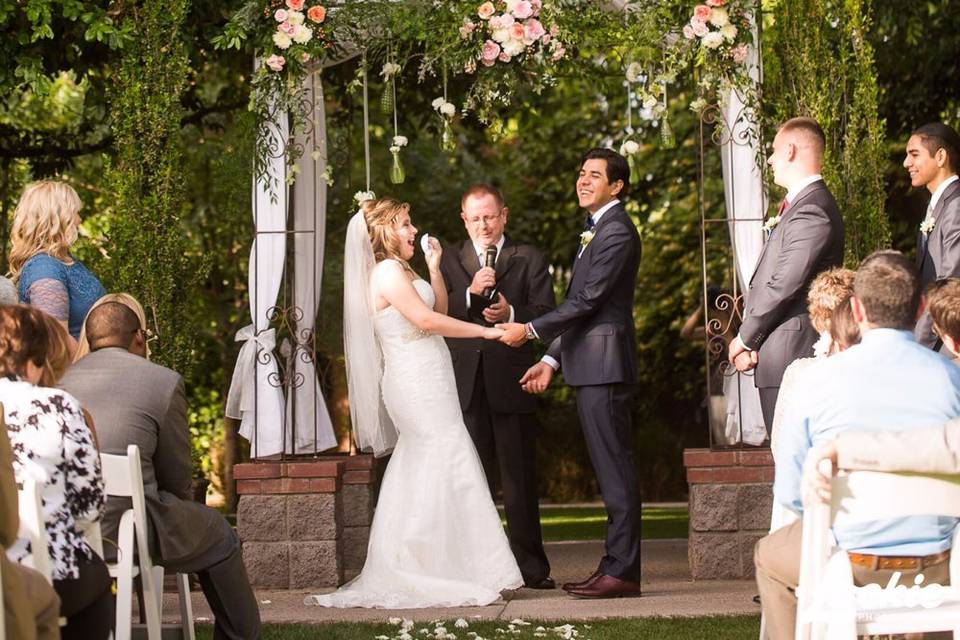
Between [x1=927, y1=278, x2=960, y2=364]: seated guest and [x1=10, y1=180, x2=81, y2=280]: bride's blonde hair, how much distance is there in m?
3.36

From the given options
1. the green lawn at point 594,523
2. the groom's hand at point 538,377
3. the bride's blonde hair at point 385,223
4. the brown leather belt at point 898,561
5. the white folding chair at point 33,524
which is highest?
the bride's blonde hair at point 385,223

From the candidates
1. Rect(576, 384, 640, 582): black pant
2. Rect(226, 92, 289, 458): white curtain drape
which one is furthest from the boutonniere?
Rect(226, 92, 289, 458): white curtain drape

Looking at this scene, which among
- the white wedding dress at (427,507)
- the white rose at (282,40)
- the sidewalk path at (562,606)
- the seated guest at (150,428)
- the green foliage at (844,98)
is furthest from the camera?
the green foliage at (844,98)

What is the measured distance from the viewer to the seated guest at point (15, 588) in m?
3.54

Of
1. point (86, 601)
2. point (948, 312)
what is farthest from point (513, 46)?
point (86, 601)

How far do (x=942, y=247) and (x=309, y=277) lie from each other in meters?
3.36

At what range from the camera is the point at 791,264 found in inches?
233

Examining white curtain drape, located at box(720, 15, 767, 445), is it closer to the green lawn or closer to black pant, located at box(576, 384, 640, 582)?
black pant, located at box(576, 384, 640, 582)

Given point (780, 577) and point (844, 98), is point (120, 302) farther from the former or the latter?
point (844, 98)

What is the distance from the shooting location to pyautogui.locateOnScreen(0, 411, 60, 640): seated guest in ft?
11.6

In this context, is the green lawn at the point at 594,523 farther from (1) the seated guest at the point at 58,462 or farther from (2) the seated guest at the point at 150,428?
(1) the seated guest at the point at 58,462

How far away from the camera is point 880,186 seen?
24.1ft

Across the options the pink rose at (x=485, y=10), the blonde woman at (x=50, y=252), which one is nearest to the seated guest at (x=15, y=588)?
the blonde woman at (x=50, y=252)

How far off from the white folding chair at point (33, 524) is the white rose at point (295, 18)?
3915 millimetres
